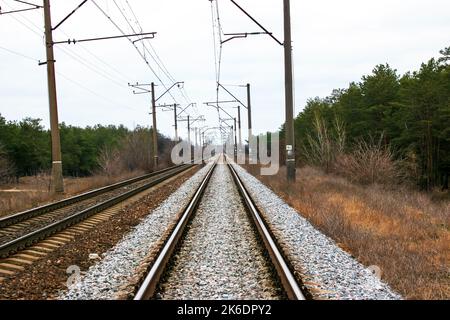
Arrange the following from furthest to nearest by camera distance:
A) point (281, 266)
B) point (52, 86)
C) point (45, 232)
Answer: point (52, 86)
point (45, 232)
point (281, 266)

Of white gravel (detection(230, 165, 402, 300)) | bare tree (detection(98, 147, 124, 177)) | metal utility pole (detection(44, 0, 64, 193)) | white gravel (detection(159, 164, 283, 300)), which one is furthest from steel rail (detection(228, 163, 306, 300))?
bare tree (detection(98, 147, 124, 177))

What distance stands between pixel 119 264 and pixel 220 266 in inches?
69.2

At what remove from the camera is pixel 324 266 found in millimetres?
6340

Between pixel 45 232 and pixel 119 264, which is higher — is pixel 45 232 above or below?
above

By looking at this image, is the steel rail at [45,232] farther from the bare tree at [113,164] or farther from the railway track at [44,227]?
the bare tree at [113,164]

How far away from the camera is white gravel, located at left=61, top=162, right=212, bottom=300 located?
5.44m

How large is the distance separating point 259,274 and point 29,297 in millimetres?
3178

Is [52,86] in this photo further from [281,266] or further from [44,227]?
[281,266]

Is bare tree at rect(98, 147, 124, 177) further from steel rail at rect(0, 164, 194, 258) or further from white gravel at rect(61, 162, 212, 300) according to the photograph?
white gravel at rect(61, 162, 212, 300)

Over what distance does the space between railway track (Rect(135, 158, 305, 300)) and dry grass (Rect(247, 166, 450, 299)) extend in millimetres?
1519

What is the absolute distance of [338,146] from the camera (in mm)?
32188

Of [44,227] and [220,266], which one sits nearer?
[220,266]

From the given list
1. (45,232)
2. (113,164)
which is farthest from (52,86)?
(113,164)
